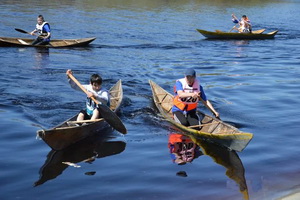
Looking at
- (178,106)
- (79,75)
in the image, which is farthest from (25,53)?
(178,106)

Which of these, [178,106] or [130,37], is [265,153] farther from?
[130,37]

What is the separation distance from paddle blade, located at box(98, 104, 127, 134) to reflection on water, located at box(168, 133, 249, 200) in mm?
1301

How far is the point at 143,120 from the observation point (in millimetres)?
13750

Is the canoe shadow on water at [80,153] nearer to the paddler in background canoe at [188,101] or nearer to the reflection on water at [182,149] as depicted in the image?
the reflection on water at [182,149]

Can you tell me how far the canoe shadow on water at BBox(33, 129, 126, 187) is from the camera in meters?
9.79

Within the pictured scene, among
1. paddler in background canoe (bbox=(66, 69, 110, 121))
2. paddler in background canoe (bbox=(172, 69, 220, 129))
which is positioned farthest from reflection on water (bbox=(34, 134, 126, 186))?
paddler in background canoe (bbox=(172, 69, 220, 129))

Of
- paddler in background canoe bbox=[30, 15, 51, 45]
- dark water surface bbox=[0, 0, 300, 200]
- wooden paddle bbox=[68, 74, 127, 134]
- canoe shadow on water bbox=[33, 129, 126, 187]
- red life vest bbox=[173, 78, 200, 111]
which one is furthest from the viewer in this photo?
paddler in background canoe bbox=[30, 15, 51, 45]

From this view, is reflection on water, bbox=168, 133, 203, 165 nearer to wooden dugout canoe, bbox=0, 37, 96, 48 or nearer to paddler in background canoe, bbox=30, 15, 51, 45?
paddler in background canoe, bbox=30, 15, 51, 45

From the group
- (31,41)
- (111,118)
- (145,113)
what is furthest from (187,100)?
(31,41)

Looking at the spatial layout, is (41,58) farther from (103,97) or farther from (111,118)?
(111,118)

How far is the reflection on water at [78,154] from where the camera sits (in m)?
9.79

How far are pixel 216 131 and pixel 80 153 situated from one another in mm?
3668

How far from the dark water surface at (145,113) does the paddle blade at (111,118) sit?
0.45m

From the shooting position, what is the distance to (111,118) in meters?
11.4
